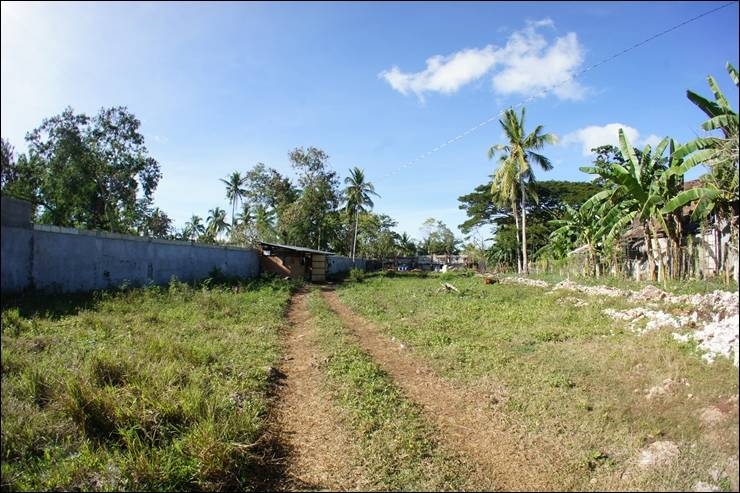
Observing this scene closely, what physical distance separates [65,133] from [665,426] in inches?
1044

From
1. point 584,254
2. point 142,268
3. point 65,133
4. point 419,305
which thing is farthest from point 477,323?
point 65,133

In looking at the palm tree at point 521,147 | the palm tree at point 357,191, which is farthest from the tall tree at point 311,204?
the palm tree at point 521,147

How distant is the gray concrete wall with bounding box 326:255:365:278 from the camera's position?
31.9 meters

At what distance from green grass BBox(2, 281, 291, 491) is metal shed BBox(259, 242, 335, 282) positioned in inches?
719

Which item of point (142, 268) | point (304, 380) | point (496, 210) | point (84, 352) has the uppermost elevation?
point (496, 210)

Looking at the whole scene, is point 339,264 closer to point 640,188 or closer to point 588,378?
point 640,188

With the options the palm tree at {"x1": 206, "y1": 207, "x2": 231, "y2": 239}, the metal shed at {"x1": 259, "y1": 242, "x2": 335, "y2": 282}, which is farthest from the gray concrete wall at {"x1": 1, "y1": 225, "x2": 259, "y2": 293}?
the palm tree at {"x1": 206, "y1": 207, "x2": 231, "y2": 239}

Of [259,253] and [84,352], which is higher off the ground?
[259,253]

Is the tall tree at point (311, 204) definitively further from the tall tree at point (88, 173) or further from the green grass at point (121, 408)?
the green grass at point (121, 408)

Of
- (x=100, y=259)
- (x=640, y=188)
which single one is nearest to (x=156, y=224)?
(x=100, y=259)

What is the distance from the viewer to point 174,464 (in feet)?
11.0

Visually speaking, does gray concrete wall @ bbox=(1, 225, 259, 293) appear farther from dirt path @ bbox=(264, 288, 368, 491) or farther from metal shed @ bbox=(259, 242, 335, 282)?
metal shed @ bbox=(259, 242, 335, 282)

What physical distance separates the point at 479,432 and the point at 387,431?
2.95 feet

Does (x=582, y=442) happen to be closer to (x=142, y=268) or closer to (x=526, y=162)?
(x=142, y=268)
